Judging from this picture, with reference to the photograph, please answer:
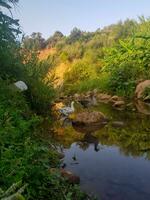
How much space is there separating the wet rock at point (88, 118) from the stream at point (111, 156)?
357 millimetres

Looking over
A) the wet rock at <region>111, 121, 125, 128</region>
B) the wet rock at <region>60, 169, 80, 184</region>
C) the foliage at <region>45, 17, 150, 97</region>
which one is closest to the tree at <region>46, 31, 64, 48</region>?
the foliage at <region>45, 17, 150, 97</region>

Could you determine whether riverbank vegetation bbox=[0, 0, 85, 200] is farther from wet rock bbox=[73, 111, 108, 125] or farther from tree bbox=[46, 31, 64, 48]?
tree bbox=[46, 31, 64, 48]

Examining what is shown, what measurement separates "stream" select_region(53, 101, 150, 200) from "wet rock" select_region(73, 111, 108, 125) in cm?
36

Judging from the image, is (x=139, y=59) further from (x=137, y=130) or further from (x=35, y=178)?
(x=35, y=178)

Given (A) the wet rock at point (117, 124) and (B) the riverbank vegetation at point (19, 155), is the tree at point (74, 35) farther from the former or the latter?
(B) the riverbank vegetation at point (19, 155)

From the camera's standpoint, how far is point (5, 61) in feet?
28.4

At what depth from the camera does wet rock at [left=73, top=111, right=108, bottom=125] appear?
38.0 ft

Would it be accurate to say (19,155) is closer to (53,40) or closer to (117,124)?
(117,124)

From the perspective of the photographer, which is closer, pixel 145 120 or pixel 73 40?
pixel 145 120

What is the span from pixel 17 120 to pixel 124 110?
34.5ft

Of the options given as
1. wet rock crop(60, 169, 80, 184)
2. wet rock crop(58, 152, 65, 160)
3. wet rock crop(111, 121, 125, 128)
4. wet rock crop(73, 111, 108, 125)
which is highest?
wet rock crop(73, 111, 108, 125)

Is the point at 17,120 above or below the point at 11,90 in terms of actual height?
below

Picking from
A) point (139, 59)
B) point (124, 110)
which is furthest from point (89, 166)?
point (139, 59)

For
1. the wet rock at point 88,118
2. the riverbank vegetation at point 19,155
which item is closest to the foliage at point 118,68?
the wet rock at point 88,118
